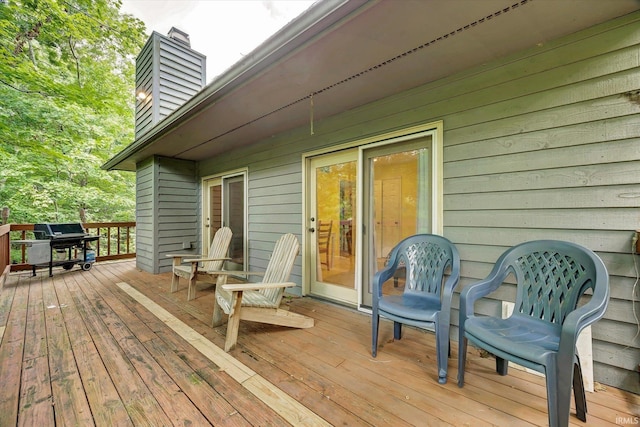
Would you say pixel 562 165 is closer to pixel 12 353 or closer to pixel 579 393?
pixel 579 393

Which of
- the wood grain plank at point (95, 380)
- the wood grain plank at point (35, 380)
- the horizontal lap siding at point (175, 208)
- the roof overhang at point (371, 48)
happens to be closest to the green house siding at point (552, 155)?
the roof overhang at point (371, 48)

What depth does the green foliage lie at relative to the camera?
16.4ft

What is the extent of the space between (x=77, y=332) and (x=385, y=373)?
283 cm

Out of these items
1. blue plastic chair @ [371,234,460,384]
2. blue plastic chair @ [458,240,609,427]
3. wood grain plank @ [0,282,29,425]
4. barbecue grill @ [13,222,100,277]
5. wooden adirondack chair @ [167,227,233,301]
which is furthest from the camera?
barbecue grill @ [13,222,100,277]

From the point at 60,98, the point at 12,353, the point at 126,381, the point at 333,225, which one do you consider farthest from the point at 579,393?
the point at 60,98

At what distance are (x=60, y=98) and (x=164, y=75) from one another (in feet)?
8.49

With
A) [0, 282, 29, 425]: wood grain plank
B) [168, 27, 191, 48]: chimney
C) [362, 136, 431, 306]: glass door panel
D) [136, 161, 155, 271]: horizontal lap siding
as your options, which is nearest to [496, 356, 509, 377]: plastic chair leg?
[362, 136, 431, 306]: glass door panel

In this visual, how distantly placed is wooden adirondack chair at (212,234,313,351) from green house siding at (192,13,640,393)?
4.94ft

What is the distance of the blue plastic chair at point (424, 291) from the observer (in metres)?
1.69

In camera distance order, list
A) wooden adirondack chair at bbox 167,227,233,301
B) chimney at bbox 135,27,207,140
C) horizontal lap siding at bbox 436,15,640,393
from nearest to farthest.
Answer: horizontal lap siding at bbox 436,15,640,393, wooden adirondack chair at bbox 167,227,233,301, chimney at bbox 135,27,207,140

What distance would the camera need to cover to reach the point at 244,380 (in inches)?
65.8

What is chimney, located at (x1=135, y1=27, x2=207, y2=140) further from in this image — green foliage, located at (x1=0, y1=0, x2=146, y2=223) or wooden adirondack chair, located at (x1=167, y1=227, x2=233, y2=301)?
wooden adirondack chair, located at (x1=167, y1=227, x2=233, y2=301)

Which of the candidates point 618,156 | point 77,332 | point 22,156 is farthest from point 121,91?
point 618,156

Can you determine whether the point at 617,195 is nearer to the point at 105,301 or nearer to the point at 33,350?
the point at 33,350
